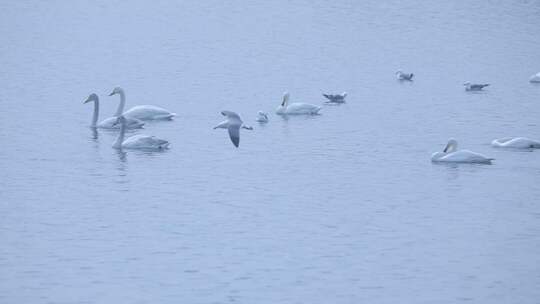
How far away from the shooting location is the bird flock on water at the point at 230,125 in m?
27.3

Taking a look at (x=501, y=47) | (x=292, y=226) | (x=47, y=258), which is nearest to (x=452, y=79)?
(x=501, y=47)

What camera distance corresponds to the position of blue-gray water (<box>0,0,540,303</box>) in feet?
60.8

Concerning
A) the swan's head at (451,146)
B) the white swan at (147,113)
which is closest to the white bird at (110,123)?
the white swan at (147,113)

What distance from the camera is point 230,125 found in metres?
27.6

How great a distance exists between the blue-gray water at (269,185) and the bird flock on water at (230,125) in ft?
1.05

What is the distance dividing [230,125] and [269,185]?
2.82 m

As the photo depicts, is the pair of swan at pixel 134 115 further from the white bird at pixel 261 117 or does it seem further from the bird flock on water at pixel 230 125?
the white bird at pixel 261 117

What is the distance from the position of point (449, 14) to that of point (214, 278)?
180ft

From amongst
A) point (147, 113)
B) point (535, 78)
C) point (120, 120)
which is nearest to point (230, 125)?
point (120, 120)

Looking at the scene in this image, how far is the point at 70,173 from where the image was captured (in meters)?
26.0

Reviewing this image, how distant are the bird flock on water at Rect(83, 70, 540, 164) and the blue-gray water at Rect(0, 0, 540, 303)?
32cm

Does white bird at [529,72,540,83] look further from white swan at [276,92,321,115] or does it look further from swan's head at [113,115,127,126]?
swan's head at [113,115,127,126]

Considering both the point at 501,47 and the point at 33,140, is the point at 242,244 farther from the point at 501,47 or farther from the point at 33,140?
the point at 501,47

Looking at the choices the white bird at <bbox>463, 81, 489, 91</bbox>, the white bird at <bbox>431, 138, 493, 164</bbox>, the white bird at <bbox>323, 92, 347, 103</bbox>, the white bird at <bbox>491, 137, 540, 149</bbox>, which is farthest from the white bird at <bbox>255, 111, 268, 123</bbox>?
the white bird at <bbox>463, 81, 489, 91</bbox>
